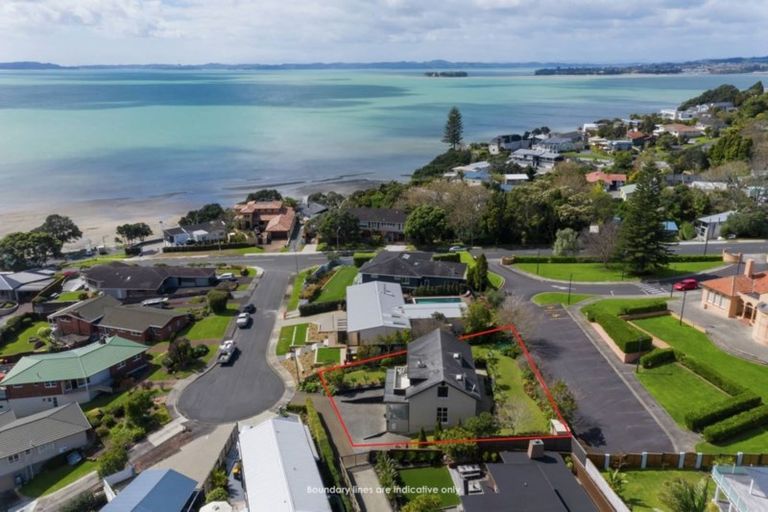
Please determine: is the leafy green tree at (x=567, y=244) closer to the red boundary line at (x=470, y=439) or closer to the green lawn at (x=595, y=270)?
the green lawn at (x=595, y=270)

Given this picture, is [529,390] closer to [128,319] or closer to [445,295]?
[445,295]

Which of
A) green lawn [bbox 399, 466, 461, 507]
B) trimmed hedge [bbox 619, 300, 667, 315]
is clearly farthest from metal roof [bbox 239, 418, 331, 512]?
trimmed hedge [bbox 619, 300, 667, 315]

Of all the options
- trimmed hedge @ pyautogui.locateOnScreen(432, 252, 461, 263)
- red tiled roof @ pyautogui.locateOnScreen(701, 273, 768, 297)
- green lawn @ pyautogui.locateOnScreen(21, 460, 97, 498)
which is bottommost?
green lawn @ pyautogui.locateOnScreen(21, 460, 97, 498)

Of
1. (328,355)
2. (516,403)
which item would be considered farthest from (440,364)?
(328,355)

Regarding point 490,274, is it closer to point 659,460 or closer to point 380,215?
point 380,215

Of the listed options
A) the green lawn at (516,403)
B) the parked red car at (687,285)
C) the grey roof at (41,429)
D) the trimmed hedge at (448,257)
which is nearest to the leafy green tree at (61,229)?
the grey roof at (41,429)

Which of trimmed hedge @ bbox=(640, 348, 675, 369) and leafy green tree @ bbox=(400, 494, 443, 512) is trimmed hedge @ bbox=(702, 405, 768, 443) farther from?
leafy green tree @ bbox=(400, 494, 443, 512)

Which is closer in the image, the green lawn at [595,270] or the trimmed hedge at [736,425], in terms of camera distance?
the trimmed hedge at [736,425]
